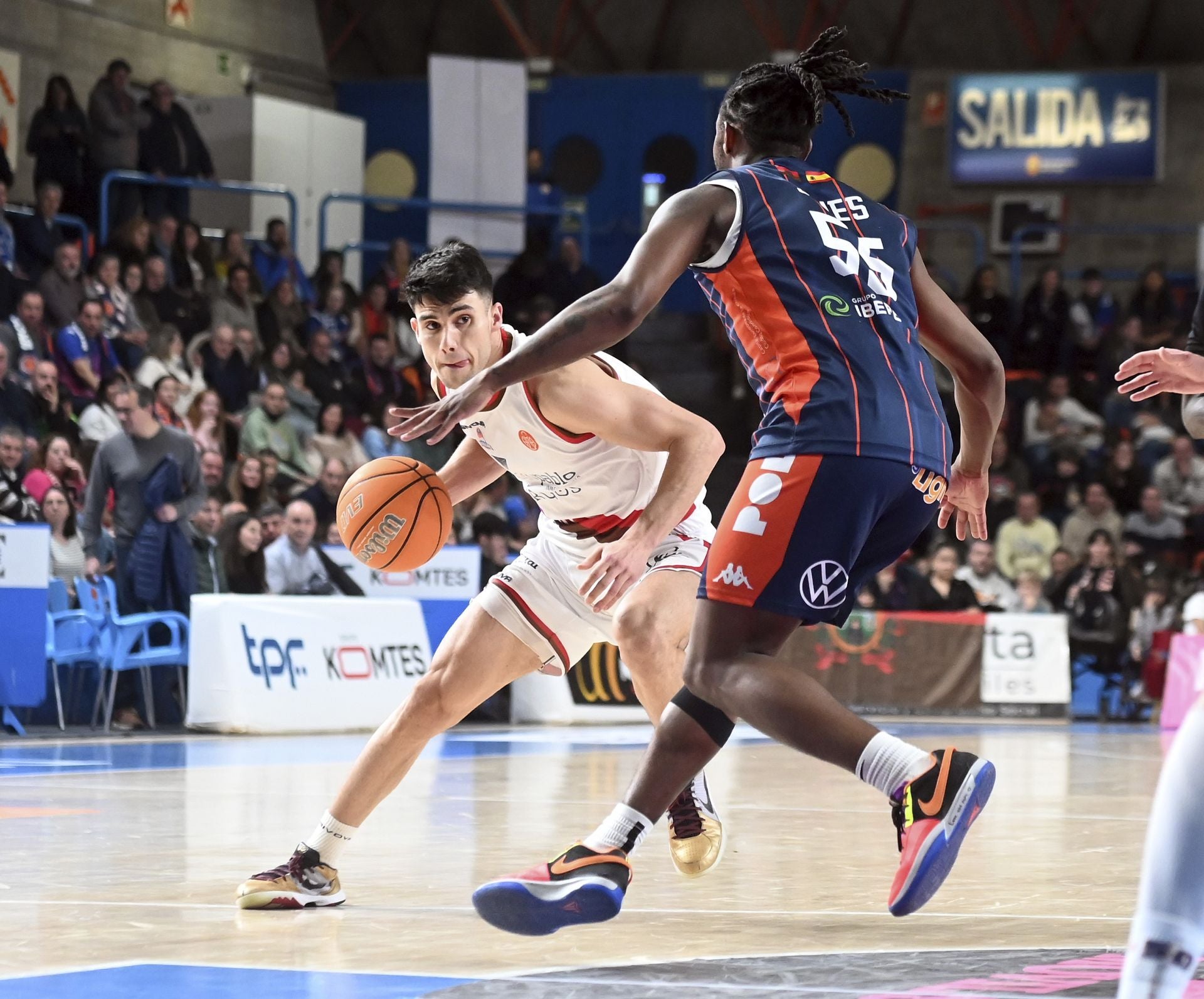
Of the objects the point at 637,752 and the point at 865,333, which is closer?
the point at 865,333

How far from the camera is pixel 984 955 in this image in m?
4.27

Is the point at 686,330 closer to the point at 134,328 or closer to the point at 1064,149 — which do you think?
the point at 1064,149

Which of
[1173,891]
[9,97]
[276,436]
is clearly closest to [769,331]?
[1173,891]

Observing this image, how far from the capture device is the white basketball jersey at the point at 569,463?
5273 mm

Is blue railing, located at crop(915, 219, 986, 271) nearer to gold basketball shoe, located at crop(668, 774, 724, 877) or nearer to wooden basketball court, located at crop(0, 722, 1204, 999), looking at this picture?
wooden basketball court, located at crop(0, 722, 1204, 999)

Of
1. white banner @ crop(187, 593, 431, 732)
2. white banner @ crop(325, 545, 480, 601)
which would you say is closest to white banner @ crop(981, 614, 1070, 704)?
white banner @ crop(325, 545, 480, 601)

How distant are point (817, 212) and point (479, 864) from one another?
2659 mm

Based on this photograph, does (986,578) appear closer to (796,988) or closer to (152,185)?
(152,185)

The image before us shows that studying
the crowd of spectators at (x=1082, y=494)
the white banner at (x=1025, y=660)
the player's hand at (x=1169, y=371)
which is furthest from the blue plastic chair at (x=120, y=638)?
the player's hand at (x=1169, y=371)

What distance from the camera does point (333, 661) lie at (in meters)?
13.3

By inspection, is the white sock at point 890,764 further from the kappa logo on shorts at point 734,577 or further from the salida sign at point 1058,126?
the salida sign at point 1058,126

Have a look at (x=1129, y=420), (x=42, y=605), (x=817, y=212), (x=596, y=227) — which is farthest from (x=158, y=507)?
(x=596, y=227)

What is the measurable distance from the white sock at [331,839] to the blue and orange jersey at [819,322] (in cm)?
173

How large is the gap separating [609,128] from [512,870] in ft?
67.7
